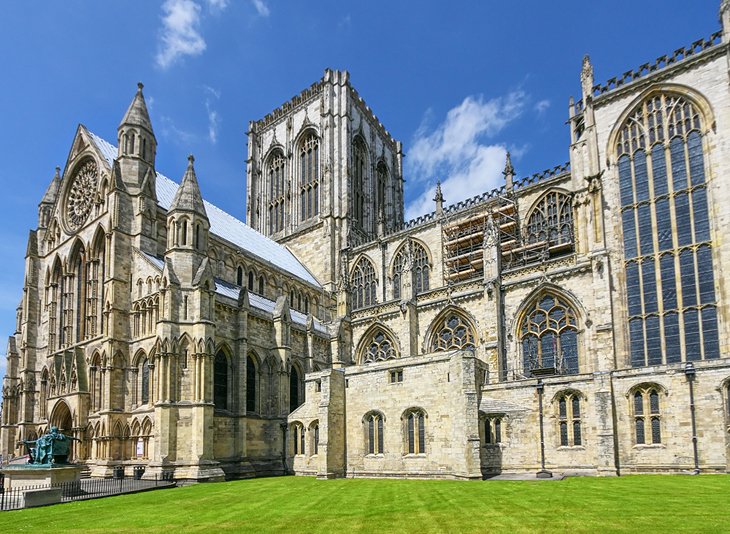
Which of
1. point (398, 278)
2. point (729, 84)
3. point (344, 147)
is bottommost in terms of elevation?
point (398, 278)

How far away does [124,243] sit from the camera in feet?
119

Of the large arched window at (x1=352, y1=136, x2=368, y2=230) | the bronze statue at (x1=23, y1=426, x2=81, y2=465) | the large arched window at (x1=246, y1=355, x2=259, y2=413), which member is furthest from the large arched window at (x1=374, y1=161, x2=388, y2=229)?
the bronze statue at (x1=23, y1=426, x2=81, y2=465)

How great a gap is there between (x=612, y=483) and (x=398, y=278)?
28.4 meters

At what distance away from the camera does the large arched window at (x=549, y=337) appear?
35.3 metres

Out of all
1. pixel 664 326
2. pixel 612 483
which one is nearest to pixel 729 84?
pixel 664 326

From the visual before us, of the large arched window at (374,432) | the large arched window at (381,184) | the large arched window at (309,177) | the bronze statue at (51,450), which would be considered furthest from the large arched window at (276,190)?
the bronze statue at (51,450)

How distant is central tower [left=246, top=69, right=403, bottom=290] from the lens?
57.4m

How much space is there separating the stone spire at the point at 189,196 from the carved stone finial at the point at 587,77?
26.1m

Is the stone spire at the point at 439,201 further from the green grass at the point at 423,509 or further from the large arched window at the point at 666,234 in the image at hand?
the green grass at the point at 423,509

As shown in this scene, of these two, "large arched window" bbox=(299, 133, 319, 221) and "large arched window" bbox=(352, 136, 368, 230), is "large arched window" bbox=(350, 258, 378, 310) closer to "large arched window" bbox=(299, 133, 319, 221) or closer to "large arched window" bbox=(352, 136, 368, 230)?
"large arched window" bbox=(352, 136, 368, 230)

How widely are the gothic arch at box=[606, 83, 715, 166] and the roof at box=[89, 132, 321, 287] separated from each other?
1048 inches

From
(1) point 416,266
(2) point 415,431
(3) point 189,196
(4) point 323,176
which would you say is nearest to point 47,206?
(3) point 189,196

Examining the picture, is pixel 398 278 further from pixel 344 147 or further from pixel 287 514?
pixel 287 514

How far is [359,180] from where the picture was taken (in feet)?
209
